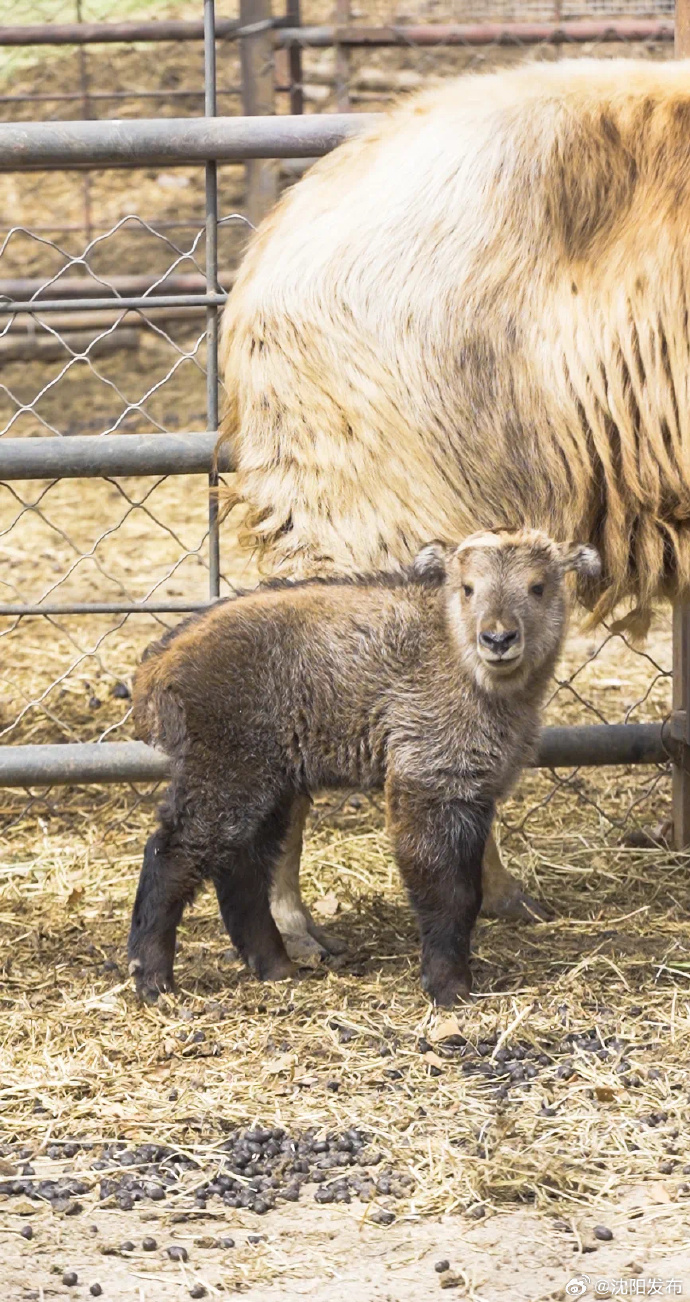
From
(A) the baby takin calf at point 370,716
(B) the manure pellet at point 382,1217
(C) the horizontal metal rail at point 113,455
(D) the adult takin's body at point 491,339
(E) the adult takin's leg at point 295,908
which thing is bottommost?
(E) the adult takin's leg at point 295,908

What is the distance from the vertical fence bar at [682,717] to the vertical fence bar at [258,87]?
1282mm

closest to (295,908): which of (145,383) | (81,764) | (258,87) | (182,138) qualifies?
(81,764)

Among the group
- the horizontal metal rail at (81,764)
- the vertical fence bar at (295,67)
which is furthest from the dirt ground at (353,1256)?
the vertical fence bar at (295,67)

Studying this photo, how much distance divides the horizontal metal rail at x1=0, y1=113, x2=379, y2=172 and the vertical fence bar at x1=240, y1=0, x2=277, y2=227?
29.6 inches

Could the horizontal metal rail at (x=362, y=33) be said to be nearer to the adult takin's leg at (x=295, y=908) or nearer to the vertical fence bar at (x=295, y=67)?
the vertical fence bar at (x=295, y=67)

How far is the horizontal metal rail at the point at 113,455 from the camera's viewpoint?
4.18 m

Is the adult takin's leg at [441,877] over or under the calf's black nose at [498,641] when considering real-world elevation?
under

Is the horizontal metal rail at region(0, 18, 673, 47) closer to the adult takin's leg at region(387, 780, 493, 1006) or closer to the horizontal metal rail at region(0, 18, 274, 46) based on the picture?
the horizontal metal rail at region(0, 18, 274, 46)

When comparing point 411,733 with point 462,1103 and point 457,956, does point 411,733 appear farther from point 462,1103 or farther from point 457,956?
point 462,1103

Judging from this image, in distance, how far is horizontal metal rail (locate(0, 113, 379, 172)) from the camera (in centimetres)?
414

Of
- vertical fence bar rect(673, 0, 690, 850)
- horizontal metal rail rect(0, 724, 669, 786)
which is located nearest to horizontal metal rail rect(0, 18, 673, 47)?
vertical fence bar rect(673, 0, 690, 850)

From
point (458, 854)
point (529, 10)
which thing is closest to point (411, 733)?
point (458, 854)

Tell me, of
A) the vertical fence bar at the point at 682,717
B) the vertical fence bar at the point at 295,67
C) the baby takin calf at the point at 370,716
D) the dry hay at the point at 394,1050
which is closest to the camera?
the dry hay at the point at 394,1050

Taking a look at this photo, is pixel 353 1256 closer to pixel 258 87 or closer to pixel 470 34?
pixel 258 87
